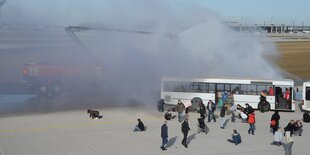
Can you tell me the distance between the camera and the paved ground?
40.7ft

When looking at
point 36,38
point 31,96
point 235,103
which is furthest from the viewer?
point 36,38

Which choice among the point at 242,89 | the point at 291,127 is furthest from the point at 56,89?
the point at 291,127

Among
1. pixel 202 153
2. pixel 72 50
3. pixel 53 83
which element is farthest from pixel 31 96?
pixel 202 153

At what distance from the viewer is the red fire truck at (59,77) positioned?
2523cm

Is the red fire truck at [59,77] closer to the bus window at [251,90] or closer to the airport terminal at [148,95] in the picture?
the airport terminal at [148,95]

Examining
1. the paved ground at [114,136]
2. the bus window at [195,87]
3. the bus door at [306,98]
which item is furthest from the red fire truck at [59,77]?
the bus door at [306,98]

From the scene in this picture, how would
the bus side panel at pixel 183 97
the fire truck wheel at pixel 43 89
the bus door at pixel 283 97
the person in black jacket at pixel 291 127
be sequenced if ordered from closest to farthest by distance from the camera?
the person in black jacket at pixel 291 127 < the bus door at pixel 283 97 < the bus side panel at pixel 183 97 < the fire truck wheel at pixel 43 89

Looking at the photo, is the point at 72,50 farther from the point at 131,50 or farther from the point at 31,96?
the point at 31,96

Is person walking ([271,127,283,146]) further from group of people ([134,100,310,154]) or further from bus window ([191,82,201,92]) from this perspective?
bus window ([191,82,201,92])

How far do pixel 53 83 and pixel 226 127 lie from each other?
1301 cm

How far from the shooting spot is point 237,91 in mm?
19625

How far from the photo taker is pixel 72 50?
111 feet

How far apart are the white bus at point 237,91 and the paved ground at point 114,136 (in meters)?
1.18

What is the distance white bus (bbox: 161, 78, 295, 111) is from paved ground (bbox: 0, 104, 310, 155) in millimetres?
1177
